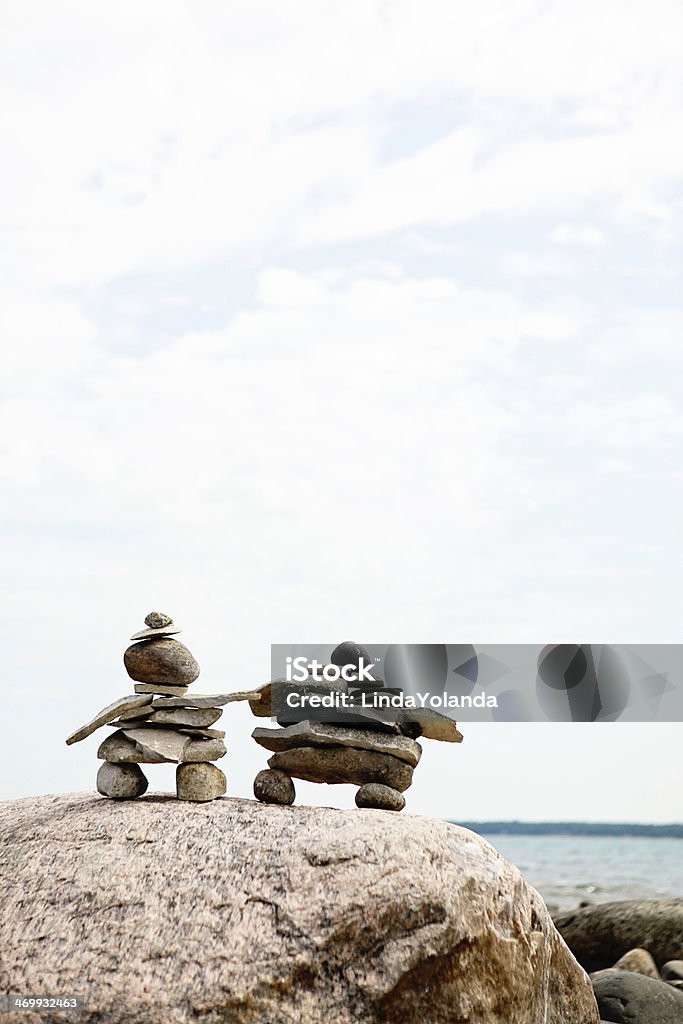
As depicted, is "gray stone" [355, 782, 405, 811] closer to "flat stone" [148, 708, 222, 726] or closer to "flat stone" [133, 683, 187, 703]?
"flat stone" [148, 708, 222, 726]

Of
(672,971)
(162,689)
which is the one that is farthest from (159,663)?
(672,971)

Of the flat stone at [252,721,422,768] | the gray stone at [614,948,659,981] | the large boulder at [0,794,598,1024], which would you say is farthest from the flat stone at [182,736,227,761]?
the gray stone at [614,948,659,981]

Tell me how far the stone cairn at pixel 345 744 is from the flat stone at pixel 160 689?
21.6 inches

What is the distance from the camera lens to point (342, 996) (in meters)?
5.62

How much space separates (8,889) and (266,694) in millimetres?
1969

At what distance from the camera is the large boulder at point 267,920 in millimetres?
5531

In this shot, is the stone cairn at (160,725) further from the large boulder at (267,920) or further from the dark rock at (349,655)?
the dark rock at (349,655)

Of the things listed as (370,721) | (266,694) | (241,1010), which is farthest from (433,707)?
(241,1010)

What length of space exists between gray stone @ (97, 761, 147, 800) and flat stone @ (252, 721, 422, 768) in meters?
0.80

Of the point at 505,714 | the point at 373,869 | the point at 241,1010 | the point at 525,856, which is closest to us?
the point at 241,1010

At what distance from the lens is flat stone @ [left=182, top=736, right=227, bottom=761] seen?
6773 millimetres

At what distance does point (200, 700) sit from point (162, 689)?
0.89 ft

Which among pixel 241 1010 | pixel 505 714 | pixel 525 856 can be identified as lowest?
pixel 525 856

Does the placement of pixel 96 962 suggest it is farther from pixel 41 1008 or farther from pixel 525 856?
pixel 525 856
